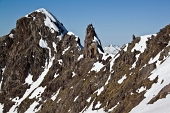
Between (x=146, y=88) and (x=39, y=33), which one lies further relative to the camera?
(x=39, y=33)

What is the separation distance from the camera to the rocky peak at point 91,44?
10964 centimetres

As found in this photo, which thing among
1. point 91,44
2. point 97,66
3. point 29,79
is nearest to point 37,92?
point 29,79

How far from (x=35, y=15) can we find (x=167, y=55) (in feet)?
372

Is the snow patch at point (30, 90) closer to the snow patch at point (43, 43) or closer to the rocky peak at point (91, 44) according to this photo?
the snow patch at point (43, 43)

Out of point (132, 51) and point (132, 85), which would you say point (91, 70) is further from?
point (132, 85)

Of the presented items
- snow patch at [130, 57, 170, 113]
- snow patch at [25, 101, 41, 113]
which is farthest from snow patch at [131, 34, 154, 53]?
snow patch at [25, 101, 41, 113]

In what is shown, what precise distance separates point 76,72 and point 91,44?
1393cm

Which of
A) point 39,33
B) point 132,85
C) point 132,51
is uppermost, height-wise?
point 39,33

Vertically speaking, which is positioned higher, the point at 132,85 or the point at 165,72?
the point at 132,85

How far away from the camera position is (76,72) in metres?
111

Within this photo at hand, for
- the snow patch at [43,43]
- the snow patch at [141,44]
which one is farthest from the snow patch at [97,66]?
the snow patch at [43,43]

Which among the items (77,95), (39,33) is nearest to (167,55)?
(77,95)

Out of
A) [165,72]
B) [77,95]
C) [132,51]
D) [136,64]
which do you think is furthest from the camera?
[77,95]

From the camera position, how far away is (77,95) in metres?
88.7
